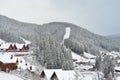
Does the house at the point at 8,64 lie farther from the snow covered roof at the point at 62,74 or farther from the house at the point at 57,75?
the snow covered roof at the point at 62,74

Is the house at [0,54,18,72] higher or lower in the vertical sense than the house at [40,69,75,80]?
higher

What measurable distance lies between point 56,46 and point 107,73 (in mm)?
19840

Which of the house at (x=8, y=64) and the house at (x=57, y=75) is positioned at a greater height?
the house at (x=8, y=64)

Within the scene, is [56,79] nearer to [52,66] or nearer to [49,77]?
[49,77]

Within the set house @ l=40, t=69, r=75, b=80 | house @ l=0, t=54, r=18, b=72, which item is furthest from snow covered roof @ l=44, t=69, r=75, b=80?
house @ l=0, t=54, r=18, b=72

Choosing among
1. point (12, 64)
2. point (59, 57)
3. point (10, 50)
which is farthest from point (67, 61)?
point (12, 64)

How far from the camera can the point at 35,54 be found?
94188 mm

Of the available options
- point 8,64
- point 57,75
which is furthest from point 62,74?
point 8,64

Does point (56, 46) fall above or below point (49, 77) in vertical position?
above

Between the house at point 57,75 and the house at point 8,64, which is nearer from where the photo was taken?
the house at point 8,64

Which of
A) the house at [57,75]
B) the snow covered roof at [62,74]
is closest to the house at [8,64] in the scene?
the house at [57,75]

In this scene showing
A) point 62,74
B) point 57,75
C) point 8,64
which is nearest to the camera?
point 8,64

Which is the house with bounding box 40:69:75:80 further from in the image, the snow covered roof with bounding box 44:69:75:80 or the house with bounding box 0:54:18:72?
the house with bounding box 0:54:18:72

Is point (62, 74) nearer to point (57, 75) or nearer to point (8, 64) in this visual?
point (57, 75)
